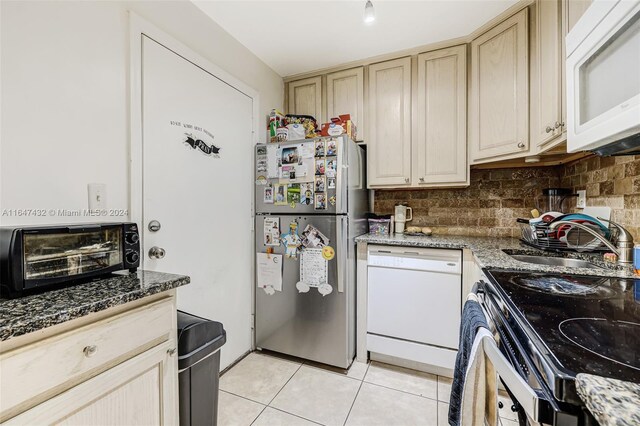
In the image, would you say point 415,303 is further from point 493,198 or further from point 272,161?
point 272,161

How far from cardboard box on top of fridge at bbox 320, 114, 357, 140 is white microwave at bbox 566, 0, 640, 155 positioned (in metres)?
1.34

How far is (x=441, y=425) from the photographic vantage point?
57.6 inches

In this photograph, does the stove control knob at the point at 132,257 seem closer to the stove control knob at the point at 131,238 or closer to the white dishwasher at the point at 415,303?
the stove control knob at the point at 131,238

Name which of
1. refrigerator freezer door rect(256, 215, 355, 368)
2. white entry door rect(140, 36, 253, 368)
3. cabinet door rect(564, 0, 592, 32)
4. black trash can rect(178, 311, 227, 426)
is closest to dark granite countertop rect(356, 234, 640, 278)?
refrigerator freezer door rect(256, 215, 355, 368)

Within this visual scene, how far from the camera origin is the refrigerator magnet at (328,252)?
1.93 m

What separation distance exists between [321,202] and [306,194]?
0.13 meters

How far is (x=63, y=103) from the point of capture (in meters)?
1.11

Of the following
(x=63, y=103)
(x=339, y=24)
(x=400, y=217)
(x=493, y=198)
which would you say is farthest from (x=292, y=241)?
(x=493, y=198)

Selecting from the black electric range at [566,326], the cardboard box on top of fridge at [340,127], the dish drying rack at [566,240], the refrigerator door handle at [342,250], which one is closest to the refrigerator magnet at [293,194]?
the refrigerator door handle at [342,250]

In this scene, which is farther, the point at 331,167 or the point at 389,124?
the point at 389,124

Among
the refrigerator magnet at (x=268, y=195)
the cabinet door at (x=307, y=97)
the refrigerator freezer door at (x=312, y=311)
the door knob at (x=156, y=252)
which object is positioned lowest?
the refrigerator freezer door at (x=312, y=311)

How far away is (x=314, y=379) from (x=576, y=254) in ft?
5.69

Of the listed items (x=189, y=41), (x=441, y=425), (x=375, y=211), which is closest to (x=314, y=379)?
(x=441, y=425)

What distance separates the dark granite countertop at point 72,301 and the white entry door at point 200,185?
0.49 meters
